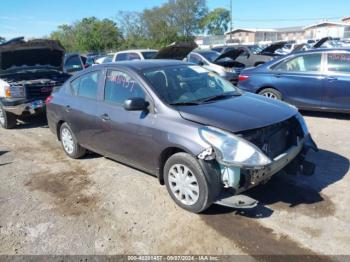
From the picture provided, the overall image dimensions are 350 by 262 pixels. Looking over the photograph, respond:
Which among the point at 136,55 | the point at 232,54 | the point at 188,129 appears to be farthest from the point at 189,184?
the point at 136,55

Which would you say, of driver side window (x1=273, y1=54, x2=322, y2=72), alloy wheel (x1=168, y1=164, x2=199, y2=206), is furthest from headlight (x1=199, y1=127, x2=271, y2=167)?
driver side window (x1=273, y1=54, x2=322, y2=72)

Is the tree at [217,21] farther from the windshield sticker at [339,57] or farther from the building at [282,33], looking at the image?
the windshield sticker at [339,57]

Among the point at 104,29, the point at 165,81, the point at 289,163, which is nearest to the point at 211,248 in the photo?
the point at 289,163

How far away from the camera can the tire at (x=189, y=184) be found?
3.60 metres

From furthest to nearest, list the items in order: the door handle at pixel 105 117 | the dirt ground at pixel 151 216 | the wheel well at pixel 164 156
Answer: the door handle at pixel 105 117 → the wheel well at pixel 164 156 → the dirt ground at pixel 151 216

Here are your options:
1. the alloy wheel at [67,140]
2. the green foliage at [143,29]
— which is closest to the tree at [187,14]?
the green foliage at [143,29]

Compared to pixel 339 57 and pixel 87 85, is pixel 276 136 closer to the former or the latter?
pixel 87 85

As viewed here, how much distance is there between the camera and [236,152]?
346cm

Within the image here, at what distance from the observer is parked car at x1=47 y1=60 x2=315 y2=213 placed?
3562mm

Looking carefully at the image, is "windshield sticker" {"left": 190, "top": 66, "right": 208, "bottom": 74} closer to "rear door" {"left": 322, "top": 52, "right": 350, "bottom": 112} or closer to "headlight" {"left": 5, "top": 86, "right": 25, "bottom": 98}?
"rear door" {"left": 322, "top": 52, "right": 350, "bottom": 112}

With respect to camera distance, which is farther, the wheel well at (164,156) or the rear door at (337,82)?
the rear door at (337,82)

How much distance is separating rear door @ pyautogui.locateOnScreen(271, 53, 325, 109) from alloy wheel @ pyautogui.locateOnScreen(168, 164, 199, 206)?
4.71 metres

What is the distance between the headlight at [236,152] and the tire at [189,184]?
255 mm

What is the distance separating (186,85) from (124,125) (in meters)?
0.95
